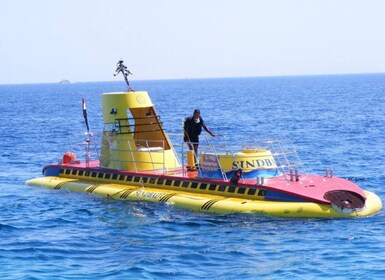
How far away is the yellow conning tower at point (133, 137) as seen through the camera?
2811 centimetres

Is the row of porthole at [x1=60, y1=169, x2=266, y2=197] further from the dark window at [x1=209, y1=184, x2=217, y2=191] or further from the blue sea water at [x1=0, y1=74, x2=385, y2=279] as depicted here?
the blue sea water at [x1=0, y1=74, x2=385, y2=279]

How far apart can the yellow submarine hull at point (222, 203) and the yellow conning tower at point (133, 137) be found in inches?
51.7

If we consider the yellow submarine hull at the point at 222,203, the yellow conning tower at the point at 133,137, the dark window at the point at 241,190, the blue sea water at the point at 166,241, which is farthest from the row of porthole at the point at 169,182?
the blue sea water at the point at 166,241

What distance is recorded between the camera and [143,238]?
67.4 ft

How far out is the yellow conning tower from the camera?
92.2 feet

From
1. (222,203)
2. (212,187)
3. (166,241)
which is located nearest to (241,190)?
(222,203)

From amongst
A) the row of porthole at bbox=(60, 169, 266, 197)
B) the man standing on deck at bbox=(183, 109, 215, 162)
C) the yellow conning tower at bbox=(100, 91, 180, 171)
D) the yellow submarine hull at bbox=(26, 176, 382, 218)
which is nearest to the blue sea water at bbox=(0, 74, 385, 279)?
the yellow submarine hull at bbox=(26, 176, 382, 218)

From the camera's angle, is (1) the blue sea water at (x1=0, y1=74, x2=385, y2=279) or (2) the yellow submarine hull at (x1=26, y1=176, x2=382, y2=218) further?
(2) the yellow submarine hull at (x1=26, y1=176, x2=382, y2=218)

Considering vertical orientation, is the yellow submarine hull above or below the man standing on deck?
below

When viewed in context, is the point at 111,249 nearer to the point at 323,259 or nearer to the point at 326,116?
the point at 323,259

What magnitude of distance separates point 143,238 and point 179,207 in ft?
11.5

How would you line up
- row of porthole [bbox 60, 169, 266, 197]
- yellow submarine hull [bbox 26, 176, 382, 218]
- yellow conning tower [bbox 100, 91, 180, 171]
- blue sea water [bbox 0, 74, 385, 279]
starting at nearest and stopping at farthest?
blue sea water [bbox 0, 74, 385, 279]
yellow submarine hull [bbox 26, 176, 382, 218]
row of porthole [bbox 60, 169, 266, 197]
yellow conning tower [bbox 100, 91, 180, 171]

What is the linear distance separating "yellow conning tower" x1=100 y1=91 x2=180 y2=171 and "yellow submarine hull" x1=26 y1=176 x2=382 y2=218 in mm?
1314

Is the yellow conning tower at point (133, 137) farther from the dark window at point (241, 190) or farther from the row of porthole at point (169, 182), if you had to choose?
the dark window at point (241, 190)
